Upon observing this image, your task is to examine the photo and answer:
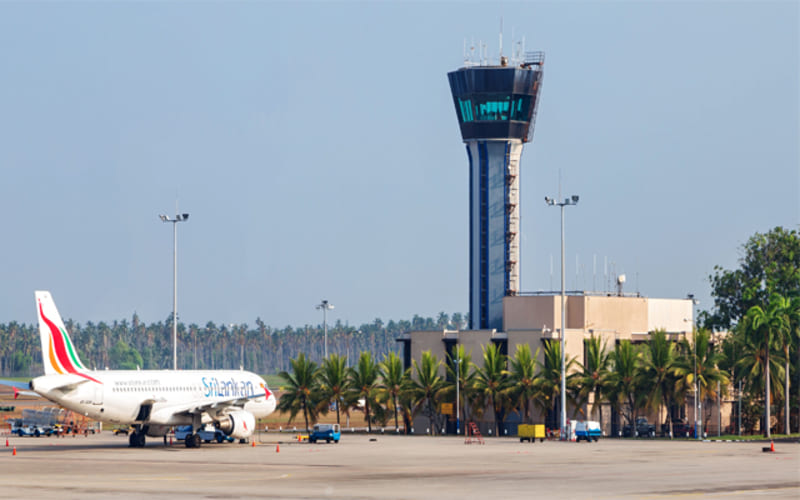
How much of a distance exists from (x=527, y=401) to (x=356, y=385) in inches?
569

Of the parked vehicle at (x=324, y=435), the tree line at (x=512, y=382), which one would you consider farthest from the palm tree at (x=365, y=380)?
the parked vehicle at (x=324, y=435)

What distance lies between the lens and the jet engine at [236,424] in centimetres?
7400

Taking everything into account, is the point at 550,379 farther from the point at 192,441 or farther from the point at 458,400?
the point at 192,441

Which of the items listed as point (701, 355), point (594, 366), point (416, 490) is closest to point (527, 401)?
point (594, 366)

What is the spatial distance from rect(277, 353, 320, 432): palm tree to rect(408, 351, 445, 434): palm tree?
8.06 m

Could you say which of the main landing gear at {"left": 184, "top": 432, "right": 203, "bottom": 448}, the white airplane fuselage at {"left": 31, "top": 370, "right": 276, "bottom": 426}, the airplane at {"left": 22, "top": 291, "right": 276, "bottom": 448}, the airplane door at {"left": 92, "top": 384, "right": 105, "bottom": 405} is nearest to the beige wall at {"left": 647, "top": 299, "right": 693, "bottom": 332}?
the airplane at {"left": 22, "top": 291, "right": 276, "bottom": 448}

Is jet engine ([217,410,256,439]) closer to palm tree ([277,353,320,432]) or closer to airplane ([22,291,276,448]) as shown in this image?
airplane ([22,291,276,448])

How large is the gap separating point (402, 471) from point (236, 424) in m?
25.9

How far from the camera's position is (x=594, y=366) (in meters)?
92.7

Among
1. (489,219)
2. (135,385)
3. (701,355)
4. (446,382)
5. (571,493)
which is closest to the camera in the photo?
(571,493)

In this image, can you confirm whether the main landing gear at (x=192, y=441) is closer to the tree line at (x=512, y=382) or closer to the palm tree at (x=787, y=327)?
the tree line at (x=512, y=382)

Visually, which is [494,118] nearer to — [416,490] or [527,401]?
[527,401]

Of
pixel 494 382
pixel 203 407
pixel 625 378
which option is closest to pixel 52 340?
pixel 203 407

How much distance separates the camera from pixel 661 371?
90.2 m
